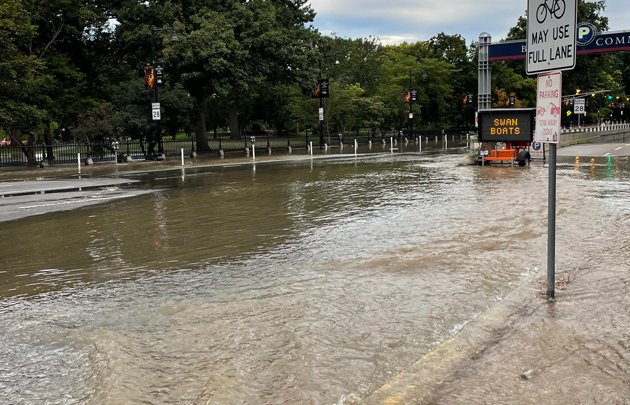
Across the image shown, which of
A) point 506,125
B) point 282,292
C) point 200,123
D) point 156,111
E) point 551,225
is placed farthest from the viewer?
point 200,123

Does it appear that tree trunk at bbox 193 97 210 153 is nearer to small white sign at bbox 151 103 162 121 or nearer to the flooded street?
small white sign at bbox 151 103 162 121

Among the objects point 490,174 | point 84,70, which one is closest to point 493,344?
point 490,174

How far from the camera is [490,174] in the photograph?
21156 millimetres

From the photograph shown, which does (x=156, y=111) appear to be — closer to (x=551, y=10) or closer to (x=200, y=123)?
(x=200, y=123)

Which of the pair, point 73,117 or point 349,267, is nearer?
point 349,267

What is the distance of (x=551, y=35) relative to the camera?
19.4 ft

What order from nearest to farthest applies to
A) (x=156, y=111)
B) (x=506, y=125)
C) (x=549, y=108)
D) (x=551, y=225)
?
(x=549, y=108), (x=551, y=225), (x=506, y=125), (x=156, y=111)

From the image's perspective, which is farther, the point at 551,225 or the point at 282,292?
the point at 282,292

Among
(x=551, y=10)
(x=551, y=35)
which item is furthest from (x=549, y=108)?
(x=551, y=10)

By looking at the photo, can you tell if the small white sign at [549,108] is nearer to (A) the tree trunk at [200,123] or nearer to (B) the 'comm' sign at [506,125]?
(B) the 'comm' sign at [506,125]

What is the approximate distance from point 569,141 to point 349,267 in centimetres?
4515

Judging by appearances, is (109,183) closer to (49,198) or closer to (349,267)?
(49,198)

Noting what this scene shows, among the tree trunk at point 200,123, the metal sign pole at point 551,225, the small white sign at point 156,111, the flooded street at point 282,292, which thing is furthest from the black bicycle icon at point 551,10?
the tree trunk at point 200,123

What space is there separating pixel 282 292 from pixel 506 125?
1974 centimetres
